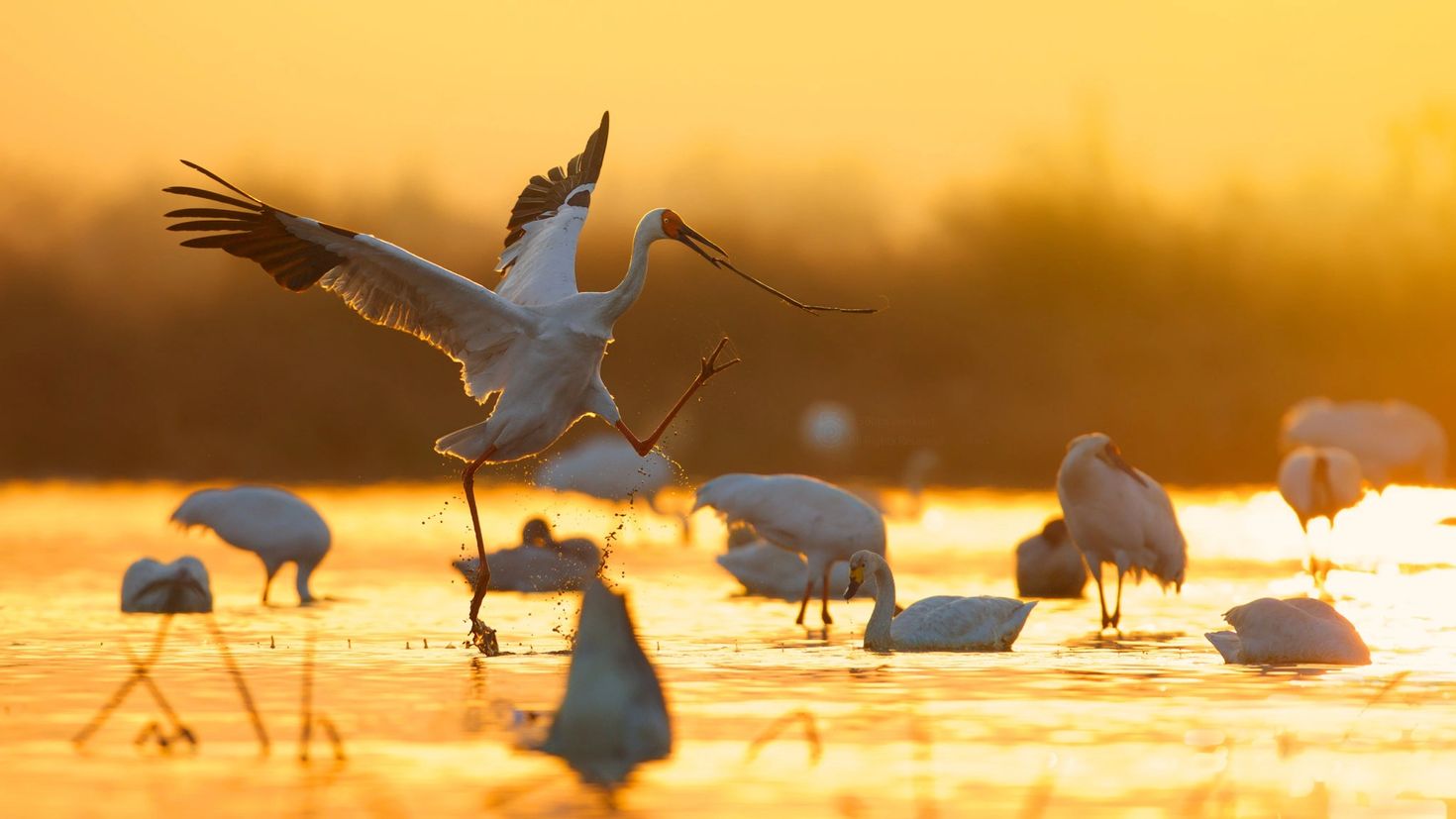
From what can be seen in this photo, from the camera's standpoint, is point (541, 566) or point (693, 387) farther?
point (541, 566)

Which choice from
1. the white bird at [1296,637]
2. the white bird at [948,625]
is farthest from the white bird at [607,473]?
the white bird at [1296,637]

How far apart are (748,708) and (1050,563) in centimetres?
827

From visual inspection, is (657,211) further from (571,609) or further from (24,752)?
(24,752)

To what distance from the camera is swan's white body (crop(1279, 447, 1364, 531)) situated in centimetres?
2388

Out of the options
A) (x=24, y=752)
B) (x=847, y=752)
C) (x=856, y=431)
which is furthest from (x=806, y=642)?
(x=856, y=431)

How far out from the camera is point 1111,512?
15570 millimetres

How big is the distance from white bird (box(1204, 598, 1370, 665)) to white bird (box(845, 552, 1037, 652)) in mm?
1483

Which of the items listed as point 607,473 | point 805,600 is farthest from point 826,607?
point 607,473

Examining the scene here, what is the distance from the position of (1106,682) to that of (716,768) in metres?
3.30

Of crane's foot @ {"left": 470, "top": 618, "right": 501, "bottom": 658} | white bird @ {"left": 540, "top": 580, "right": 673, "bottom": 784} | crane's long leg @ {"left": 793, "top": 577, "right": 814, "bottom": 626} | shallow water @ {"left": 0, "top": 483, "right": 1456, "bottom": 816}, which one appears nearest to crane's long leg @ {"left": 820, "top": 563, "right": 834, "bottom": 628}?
crane's long leg @ {"left": 793, "top": 577, "right": 814, "bottom": 626}

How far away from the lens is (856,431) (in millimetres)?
42938

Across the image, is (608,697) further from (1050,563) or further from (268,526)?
(1050,563)

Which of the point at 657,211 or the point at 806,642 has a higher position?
the point at 657,211

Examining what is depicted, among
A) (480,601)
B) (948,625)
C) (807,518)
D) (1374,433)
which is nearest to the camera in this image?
(948,625)
